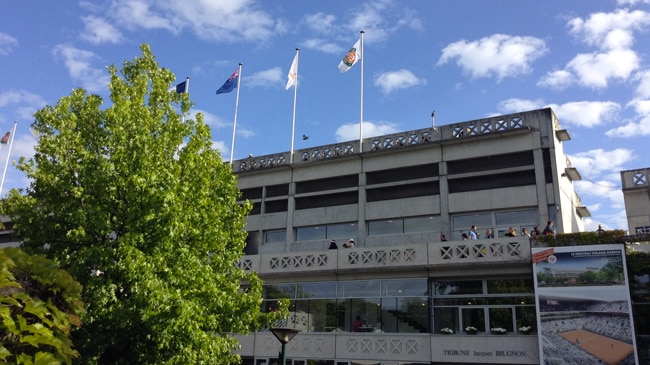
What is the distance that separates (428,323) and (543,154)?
11122 millimetres

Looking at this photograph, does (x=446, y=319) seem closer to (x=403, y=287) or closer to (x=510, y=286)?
(x=403, y=287)

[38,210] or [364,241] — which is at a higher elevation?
[364,241]

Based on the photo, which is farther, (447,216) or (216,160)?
(447,216)

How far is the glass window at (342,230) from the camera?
34.3 m

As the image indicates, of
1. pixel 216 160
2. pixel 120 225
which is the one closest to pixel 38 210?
pixel 120 225

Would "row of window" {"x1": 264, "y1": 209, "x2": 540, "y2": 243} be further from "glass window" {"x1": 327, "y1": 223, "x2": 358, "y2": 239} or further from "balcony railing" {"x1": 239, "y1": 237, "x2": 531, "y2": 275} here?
"balcony railing" {"x1": 239, "y1": 237, "x2": 531, "y2": 275}

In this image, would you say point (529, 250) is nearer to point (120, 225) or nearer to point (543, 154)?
point (543, 154)

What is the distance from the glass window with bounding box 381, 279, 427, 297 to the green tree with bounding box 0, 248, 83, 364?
21571 mm

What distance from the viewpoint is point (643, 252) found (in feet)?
83.7

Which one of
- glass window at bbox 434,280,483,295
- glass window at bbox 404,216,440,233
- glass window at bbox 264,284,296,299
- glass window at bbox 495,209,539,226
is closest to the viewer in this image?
glass window at bbox 434,280,483,295

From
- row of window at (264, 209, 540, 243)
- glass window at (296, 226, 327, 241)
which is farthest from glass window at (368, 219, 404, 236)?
glass window at (296, 226, 327, 241)

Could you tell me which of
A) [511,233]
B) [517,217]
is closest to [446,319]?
[511,233]

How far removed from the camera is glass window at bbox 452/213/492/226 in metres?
30.7

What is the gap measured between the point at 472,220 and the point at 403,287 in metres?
5.70
